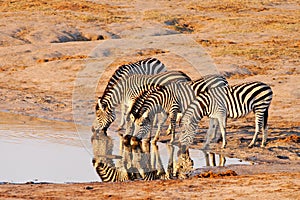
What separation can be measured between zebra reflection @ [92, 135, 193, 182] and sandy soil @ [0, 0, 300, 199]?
76cm

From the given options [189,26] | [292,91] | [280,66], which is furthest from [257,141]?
[189,26]

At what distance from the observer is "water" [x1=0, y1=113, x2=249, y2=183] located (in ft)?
38.6

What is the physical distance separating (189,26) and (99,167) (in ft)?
61.3

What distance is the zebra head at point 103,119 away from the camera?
14.7 m

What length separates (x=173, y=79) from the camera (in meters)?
14.4

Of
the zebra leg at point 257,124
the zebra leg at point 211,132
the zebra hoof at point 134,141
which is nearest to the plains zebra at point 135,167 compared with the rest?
the zebra hoof at point 134,141

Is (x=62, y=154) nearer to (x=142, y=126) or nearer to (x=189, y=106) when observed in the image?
(x=142, y=126)

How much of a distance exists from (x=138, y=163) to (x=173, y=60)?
31.9 ft

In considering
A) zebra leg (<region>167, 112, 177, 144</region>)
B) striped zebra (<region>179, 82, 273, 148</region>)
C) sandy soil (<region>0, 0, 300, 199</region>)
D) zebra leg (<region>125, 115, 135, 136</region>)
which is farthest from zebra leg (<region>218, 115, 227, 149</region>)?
zebra leg (<region>125, 115, 135, 136</region>)

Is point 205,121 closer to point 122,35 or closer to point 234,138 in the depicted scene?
point 234,138

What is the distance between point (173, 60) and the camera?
2197 centimetres

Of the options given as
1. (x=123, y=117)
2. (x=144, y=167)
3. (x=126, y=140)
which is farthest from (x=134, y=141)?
(x=144, y=167)

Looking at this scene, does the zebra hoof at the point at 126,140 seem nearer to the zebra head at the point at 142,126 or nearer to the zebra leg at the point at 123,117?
the zebra head at the point at 142,126

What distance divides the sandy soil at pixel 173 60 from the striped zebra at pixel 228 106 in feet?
1.23
